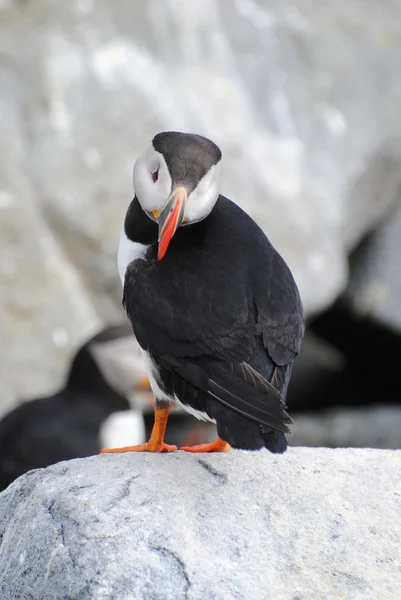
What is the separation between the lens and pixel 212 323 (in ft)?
10.4

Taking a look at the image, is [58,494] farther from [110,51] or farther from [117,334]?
[110,51]

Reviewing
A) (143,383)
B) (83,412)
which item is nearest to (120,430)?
(83,412)

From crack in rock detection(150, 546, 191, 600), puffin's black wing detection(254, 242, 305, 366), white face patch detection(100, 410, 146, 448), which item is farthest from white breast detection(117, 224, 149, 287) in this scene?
white face patch detection(100, 410, 146, 448)

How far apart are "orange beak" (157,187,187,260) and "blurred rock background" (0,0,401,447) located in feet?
12.8

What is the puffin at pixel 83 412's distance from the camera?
5.42 meters

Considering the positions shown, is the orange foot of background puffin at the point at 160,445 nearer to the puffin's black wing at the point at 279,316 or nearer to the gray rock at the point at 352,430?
the puffin's black wing at the point at 279,316

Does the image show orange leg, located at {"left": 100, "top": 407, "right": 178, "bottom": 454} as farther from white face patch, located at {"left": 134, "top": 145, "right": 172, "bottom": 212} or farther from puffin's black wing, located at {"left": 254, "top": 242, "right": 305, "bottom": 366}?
white face patch, located at {"left": 134, "top": 145, "right": 172, "bottom": 212}

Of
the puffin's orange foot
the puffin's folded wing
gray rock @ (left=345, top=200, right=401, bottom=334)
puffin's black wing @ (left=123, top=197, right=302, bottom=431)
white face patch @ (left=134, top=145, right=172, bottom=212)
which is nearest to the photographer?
the puffin's folded wing

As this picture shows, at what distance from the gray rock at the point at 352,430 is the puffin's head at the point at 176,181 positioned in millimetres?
4636

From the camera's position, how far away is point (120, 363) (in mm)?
6395

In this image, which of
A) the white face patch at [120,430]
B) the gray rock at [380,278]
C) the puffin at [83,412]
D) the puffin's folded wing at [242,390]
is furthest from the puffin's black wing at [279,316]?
the gray rock at [380,278]

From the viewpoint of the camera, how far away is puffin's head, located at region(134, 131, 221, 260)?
318 cm

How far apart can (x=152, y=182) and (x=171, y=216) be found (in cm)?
29

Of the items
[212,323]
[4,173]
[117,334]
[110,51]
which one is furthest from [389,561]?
[110,51]
